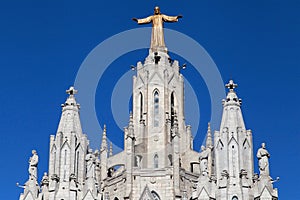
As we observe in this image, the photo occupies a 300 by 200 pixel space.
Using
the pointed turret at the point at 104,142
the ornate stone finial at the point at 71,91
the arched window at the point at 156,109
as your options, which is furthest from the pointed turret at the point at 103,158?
the ornate stone finial at the point at 71,91

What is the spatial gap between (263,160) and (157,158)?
15.8 m

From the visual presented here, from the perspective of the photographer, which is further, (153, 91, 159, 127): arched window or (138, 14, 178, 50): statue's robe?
(138, 14, 178, 50): statue's robe

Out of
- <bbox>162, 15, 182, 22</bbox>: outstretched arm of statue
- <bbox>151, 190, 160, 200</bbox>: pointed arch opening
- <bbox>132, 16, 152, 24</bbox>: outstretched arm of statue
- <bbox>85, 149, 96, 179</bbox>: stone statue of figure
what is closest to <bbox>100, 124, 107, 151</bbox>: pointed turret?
<bbox>151, 190, 160, 200</bbox>: pointed arch opening

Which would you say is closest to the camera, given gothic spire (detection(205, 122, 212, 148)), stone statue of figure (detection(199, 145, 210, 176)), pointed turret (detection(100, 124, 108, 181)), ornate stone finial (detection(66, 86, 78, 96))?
stone statue of figure (detection(199, 145, 210, 176))

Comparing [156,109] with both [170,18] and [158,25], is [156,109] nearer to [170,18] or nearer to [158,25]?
[158,25]

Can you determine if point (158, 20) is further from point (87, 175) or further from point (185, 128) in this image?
point (87, 175)

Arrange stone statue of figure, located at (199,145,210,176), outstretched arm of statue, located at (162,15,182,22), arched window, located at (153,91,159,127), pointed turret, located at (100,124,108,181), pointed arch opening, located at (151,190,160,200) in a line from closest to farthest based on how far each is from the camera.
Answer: stone statue of figure, located at (199,145,210,176), pointed arch opening, located at (151,190,160,200), pointed turret, located at (100,124,108,181), arched window, located at (153,91,159,127), outstretched arm of statue, located at (162,15,182,22)

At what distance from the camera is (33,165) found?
56.4 m

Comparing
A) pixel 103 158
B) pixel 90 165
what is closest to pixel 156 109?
pixel 103 158

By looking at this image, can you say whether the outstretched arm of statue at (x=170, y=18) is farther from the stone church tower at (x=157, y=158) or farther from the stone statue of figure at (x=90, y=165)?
the stone statue of figure at (x=90, y=165)

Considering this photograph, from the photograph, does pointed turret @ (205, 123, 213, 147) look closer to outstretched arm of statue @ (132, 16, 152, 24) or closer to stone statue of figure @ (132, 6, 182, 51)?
→ stone statue of figure @ (132, 6, 182, 51)

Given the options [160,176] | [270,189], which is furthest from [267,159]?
[160,176]

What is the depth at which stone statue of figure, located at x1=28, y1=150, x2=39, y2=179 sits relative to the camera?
5602 cm

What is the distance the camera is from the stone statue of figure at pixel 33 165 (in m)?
56.0
